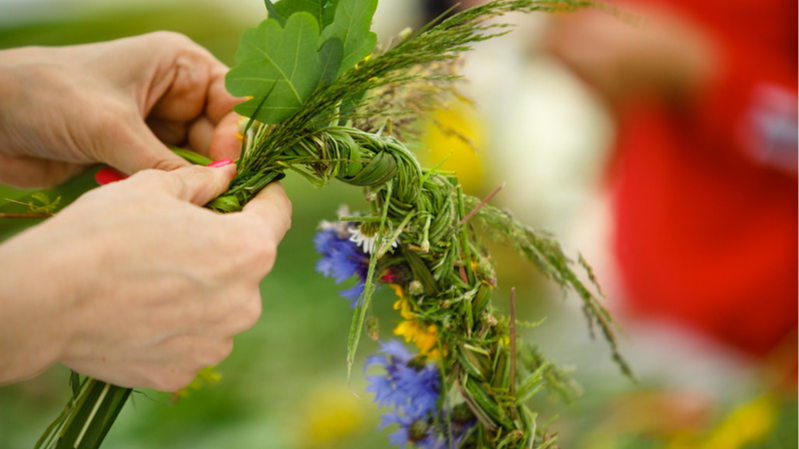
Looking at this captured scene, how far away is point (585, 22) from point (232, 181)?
1.01m

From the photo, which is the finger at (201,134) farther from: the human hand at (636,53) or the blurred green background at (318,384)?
the human hand at (636,53)

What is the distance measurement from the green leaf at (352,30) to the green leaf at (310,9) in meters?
0.03

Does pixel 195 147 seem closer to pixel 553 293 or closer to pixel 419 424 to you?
pixel 419 424

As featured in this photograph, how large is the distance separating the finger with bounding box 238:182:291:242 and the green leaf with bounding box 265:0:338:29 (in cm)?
13

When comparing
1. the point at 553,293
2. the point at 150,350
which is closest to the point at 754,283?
the point at 553,293

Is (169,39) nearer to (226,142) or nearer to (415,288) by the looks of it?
(226,142)

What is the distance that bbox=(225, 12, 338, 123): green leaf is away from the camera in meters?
0.38

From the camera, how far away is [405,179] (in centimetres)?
43

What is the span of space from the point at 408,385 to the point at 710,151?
0.97 m

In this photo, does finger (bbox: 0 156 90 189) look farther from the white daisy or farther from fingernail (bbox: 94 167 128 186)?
the white daisy

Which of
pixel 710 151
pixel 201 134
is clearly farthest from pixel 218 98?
pixel 710 151

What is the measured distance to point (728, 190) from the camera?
1159 mm

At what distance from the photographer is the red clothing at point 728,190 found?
108 centimetres

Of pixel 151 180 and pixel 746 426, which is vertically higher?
pixel 151 180
